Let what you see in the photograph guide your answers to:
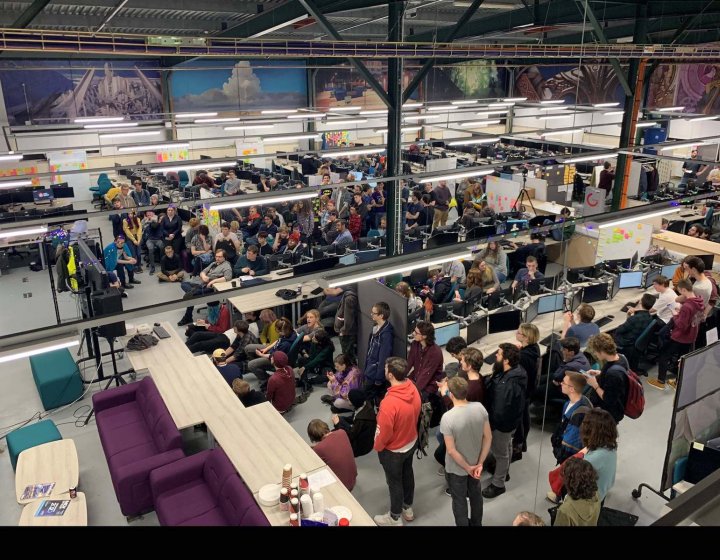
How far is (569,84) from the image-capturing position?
75.0ft

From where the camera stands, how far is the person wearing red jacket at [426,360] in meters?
5.80

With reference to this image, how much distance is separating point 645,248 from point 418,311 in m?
4.45

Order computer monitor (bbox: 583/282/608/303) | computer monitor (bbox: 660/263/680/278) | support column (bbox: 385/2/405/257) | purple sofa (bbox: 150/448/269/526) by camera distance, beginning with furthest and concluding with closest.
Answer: support column (bbox: 385/2/405/257) < computer monitor (bbox: 660/263/680/278) < computer monitor (bbox: 583/282/608/303) < purple sofa (bbox: 150/448/269/526)

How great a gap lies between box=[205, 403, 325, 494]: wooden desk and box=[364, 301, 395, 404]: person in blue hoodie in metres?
1.26

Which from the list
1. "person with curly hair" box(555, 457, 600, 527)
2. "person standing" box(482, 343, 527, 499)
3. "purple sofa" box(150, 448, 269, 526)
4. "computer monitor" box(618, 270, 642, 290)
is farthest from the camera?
"computer monitor" box(618, 270, 642, 290)

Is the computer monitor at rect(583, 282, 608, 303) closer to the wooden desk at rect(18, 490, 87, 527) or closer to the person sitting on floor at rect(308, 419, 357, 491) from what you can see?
the person sitting on floor at rect(308, 419, 357, 491)

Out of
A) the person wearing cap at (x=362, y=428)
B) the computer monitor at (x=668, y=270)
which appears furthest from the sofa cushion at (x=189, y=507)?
the computer monitor at (x=668, y=270)

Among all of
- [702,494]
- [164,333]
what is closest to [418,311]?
Answer: [164,333]

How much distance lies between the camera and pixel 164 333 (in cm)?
757

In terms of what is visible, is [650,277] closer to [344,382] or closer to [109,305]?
[344,382]

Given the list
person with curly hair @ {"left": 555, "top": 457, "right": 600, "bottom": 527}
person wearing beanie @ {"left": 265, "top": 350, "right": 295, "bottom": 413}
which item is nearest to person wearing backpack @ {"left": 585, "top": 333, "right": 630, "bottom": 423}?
person with curly hair @ {"left": 555, "top": 457, "right": 600, "bottom": 527}

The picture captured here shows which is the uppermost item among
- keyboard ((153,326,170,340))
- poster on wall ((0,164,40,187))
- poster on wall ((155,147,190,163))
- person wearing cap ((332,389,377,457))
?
poster on wall ((155,147,190,163))

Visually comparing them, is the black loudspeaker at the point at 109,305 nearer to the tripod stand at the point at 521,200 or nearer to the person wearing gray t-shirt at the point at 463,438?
the person wearing gray t-shirt at the point at 463,438

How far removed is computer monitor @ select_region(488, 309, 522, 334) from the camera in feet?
22.6
